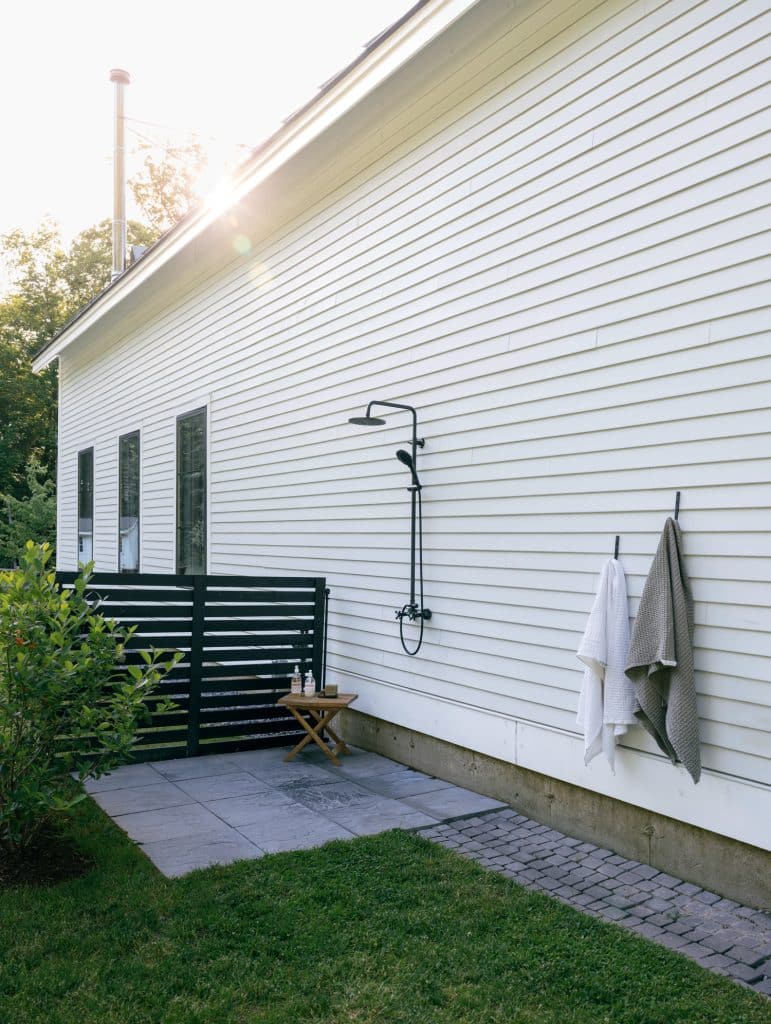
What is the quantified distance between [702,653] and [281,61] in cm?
2028

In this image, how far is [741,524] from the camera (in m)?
3.28

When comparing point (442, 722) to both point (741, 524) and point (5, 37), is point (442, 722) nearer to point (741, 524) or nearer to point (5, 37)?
point (741, 524)

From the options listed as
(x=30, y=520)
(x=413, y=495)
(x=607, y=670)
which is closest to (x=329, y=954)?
(x=607, y=670)

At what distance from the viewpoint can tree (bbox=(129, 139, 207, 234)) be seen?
25922 millimetres

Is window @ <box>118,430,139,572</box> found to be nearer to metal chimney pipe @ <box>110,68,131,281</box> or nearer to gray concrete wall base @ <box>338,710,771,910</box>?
metal chimney pipe @ <box>110,68,131,281</box>

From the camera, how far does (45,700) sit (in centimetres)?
338

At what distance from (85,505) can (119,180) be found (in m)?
6.38

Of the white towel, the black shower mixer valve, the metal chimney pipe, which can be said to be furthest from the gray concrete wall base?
the metal chimney pipe

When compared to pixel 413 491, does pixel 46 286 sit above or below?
above

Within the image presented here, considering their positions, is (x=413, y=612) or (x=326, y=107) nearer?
(x=413, y=612)

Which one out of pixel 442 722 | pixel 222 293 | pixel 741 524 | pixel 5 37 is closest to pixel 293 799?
pixel 442 722

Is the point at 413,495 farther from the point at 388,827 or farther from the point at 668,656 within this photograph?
the point at 668,656

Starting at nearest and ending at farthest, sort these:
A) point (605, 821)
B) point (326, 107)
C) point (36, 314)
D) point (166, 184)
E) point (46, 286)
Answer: point (605, 821) < point (326, 107) < point (36, 314) < point (166, 184) < point (46, 286)

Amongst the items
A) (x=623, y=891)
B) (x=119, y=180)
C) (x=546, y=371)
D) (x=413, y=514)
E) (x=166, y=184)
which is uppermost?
(x=166, y=184)
